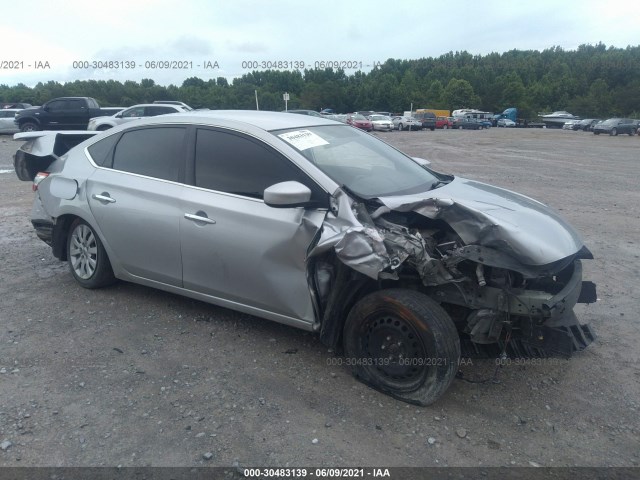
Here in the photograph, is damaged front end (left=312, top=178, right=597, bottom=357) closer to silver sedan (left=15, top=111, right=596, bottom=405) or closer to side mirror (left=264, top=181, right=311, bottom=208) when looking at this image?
silver sedan (left=15, top=111, right=596, bottom=405)

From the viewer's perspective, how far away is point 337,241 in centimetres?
331

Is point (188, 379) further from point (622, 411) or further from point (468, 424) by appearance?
point (622, 411)

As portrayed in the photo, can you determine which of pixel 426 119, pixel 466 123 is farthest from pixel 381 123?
pixel 466 123

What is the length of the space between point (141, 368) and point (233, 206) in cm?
128

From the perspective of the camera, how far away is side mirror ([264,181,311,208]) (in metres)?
3.45

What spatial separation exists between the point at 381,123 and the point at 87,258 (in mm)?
39912

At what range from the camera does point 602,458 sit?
2904 mm

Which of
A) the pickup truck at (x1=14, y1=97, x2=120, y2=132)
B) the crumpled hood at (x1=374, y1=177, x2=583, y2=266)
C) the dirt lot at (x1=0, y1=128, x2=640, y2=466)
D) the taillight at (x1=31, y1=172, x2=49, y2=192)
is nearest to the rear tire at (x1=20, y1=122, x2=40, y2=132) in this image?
the pickup truck at (x1=14, y1=97, x2=120, y2=132)

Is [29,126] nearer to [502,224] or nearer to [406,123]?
[502,224]

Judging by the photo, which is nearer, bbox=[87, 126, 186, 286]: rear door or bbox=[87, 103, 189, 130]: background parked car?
bbox=[87, 126, 186, 286]: rear door

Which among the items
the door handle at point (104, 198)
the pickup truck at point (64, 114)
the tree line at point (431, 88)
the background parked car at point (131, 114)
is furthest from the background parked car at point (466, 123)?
the door handle at point (104, 198)

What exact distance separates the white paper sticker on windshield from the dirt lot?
1455 millimetres

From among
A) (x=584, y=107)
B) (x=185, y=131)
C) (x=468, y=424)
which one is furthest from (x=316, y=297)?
(x=584, y=107)

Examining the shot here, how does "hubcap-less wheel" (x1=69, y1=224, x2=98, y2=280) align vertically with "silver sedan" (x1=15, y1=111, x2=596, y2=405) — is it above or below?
below
